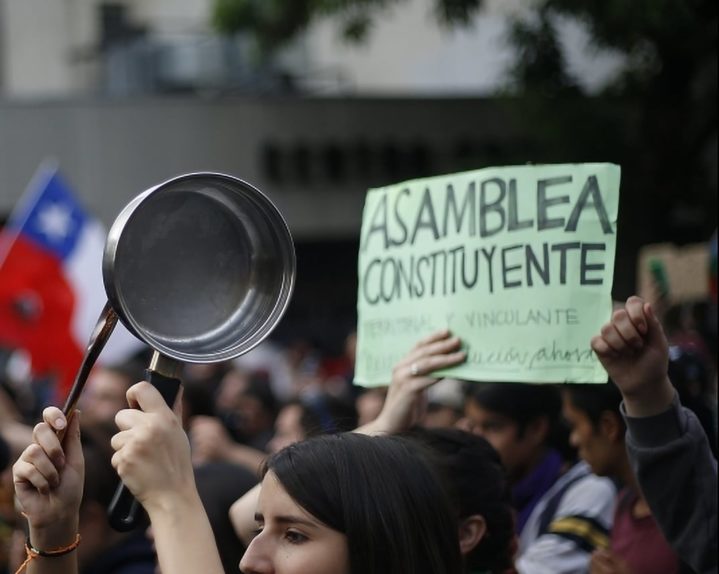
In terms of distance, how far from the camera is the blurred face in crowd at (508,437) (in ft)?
15.3

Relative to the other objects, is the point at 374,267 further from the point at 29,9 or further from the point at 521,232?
the point at 29,9

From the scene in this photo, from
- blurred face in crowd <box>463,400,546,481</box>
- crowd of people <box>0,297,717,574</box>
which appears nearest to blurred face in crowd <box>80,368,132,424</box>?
crowd of people <box>0,297,717,574</box>

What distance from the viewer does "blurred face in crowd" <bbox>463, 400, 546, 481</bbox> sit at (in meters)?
4.68

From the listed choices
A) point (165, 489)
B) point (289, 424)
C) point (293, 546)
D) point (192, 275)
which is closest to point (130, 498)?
point (165, 489)

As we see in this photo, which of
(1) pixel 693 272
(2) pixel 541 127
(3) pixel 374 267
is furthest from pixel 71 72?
(3) pixel 374 267

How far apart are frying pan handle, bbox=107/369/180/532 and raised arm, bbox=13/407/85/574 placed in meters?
0.17

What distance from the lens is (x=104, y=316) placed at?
2.51 metres

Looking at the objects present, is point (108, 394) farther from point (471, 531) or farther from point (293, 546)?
point (293, 546)

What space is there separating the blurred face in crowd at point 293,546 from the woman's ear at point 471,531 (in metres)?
1.01

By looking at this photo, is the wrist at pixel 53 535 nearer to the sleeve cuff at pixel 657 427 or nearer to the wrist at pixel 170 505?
the wrist at pixel 170 505

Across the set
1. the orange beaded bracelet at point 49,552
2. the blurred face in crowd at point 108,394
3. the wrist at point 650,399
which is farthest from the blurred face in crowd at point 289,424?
the orange beaded bracelet at point 49,552

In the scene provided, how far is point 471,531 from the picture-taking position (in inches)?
138

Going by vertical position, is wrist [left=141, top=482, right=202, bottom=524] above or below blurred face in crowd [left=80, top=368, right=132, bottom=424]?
above

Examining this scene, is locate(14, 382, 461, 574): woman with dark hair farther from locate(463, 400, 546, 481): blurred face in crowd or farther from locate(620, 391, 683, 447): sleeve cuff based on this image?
locate(463, 400, 546, 481): blurred face in crowd
